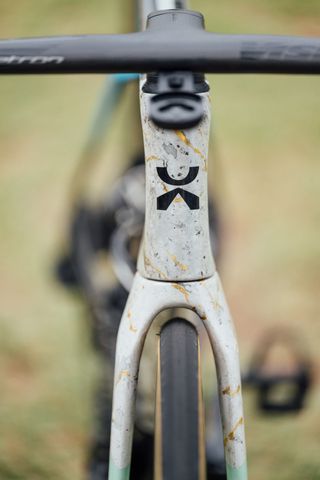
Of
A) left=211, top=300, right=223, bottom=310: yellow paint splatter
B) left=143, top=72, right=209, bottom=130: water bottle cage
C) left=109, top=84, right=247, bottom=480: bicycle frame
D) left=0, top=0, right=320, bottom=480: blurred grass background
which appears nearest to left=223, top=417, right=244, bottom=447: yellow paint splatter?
left=109, top=84, right=247, bottom=480: bicycle frame

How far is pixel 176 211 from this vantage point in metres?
0.57

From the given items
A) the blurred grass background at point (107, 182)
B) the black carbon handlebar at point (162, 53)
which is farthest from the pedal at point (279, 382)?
the black carbon handlebar at point (162, 53)

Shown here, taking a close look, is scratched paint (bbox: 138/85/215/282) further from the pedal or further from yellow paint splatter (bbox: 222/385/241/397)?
the pedal

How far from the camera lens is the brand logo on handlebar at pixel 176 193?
565 millimetres

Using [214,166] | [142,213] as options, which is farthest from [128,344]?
[214,166]

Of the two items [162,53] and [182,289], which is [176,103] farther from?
[182,289]

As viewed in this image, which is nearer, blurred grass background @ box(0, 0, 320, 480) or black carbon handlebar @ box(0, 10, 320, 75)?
black carbon handlebar @ box(0, 10, 320, 75)

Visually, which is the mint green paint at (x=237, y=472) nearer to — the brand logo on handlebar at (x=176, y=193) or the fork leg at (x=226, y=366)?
the fork leg at (x=226, y=366)

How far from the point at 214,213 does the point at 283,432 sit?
40cm

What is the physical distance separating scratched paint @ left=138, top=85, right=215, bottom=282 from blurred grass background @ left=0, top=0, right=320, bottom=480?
0.48 meters

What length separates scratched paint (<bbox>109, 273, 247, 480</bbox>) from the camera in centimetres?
59

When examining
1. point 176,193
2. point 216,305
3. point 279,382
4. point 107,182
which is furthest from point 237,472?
point 107,182

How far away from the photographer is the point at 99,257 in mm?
1063

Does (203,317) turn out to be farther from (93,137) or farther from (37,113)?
(37,113)
